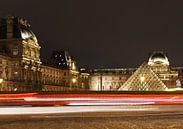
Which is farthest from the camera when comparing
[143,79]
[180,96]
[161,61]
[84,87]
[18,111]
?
[161,61]

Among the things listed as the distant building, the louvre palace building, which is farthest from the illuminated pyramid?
the distant building

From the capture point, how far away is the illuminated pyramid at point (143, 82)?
195 ft

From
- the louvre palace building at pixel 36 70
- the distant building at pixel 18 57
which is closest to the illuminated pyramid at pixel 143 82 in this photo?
the louvre palace building at pixel 36 70

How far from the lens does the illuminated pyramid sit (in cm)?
5953

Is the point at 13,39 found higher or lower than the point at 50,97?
higher

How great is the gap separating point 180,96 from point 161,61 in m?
153

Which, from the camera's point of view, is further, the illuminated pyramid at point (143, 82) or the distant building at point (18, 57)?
the distant building at point (18, 57)

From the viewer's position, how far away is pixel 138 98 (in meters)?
30.2

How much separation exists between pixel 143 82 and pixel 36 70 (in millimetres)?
62751

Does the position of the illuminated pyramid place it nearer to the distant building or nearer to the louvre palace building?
the louvre palace building

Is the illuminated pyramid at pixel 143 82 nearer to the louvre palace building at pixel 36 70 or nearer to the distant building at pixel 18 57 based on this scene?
the louvre palace building at pixel 36 70

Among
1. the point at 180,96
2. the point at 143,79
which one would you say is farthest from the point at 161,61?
the point at 180,96

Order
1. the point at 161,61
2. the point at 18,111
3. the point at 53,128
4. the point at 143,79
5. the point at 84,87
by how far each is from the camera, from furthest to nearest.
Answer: the point at 161,61 < the point at 84,87 < the point at 143,79 < the point at 18,111 < the point at 53,128

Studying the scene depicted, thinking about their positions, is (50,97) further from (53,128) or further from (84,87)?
(84,87)
